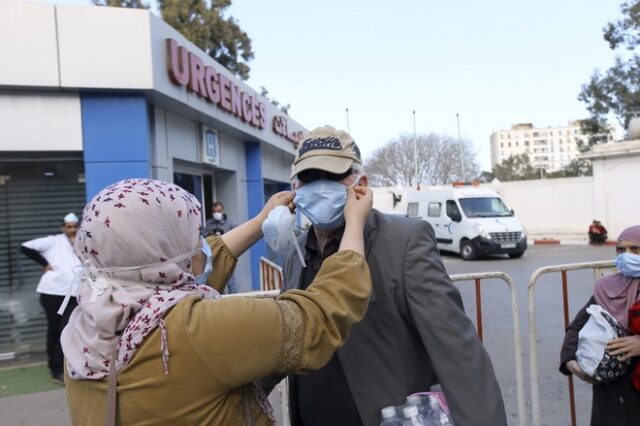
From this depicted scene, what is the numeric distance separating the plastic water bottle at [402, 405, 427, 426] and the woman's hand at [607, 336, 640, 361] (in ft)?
4.90

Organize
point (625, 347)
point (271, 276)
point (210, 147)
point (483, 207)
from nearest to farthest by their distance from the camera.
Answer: point (625, 347) < point (271, 276) < point (210, 147) < point (483, 207)

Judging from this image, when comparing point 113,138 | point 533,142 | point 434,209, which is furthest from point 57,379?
point 533,142

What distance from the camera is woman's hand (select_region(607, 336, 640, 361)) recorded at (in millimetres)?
2547

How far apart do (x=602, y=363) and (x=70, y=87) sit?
20.5 ft

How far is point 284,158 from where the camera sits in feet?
55.4

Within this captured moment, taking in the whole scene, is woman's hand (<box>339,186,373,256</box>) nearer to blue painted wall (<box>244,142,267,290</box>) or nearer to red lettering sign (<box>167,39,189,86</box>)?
red lettering sign (<box>167,39,189,86</box>)

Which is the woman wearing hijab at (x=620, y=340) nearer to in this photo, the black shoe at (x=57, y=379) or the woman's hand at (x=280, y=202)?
the woman's hand at (x=280, y=202)

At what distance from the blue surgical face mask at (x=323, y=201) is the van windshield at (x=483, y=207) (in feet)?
52.6

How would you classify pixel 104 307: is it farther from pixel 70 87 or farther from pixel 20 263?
pixel 20 263

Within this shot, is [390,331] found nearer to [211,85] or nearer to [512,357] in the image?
[512,357]

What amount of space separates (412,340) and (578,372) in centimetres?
152

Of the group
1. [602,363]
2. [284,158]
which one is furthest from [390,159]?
[602,363]

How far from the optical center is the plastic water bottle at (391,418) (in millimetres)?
1655

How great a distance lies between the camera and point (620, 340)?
2.59 metres
